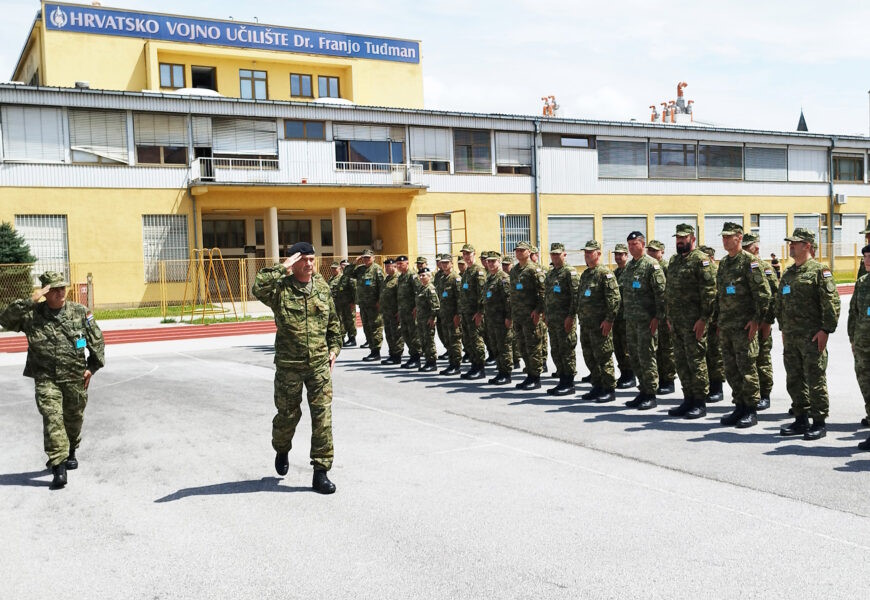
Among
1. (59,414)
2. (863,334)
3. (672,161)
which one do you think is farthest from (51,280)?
(672,161)

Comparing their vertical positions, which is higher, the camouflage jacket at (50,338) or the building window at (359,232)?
the building window at (359,232)

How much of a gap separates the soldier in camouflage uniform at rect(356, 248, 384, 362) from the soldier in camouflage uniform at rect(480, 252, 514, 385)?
12.9 ft

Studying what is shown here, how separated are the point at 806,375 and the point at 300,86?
36.5m

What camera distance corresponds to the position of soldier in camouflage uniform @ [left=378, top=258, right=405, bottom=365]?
14875 mm

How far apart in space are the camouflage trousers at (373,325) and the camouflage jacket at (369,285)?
4.0 inches

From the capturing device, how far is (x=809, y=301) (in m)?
7.71

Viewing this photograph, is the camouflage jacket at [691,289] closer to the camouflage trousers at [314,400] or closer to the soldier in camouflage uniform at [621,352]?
the soldier in camouflage uniform at [621,352]

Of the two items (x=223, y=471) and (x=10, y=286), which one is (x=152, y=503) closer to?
(x=223, y=471)

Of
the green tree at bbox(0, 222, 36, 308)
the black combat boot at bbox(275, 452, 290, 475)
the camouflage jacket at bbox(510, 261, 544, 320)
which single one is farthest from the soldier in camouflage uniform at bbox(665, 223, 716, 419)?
the green tree at bbox(0, 222, 36, 308)

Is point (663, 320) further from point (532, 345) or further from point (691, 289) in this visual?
point (532, 345)

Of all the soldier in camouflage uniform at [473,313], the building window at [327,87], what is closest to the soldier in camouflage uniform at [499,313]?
the soldier in camouflage uniform at [473,313]

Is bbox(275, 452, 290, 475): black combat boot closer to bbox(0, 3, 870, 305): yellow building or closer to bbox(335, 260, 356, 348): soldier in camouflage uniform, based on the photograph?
bbox(335, 260, 356, 348): soldier in camouflage uniform

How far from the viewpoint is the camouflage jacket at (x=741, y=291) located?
8.25 metres

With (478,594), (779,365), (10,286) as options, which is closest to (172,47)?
(10,286)
